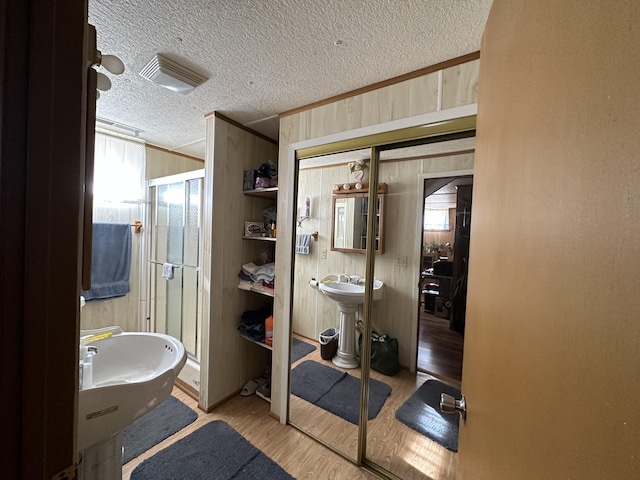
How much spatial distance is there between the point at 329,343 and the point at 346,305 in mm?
384

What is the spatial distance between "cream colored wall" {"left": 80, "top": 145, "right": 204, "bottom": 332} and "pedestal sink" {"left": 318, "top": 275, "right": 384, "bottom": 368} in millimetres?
1952

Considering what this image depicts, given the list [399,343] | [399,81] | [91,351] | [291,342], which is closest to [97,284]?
[91,351]

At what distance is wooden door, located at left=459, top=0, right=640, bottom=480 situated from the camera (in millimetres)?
229

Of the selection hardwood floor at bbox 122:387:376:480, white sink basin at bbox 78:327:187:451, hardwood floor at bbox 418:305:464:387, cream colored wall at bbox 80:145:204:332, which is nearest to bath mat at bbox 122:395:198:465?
hardwood floor at bbox 122:387:376:480

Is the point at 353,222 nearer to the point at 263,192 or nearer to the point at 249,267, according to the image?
the point at 263,192

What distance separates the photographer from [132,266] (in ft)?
7.96

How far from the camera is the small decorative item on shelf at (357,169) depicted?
163 cm

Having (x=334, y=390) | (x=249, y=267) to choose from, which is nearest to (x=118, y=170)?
(x=249, y=267)

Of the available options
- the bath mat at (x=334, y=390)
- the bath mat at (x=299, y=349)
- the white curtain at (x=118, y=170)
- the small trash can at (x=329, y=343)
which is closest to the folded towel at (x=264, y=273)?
Answer: the bath mat at (x=299, y=349)

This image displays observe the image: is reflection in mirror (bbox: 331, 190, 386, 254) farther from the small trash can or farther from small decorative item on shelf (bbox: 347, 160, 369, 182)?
the small trash can

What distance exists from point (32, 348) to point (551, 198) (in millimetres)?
800

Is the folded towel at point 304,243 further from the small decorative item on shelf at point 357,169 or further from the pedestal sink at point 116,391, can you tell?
the pedestal sink at point 116,391

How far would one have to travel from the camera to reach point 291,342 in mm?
1771

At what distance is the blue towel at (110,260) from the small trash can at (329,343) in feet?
6.52
